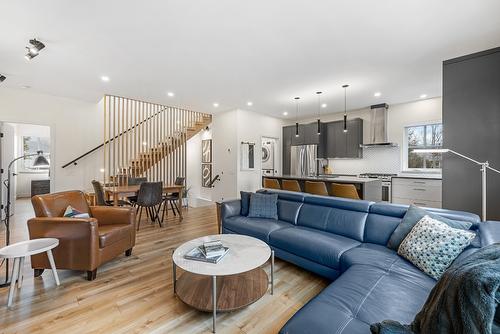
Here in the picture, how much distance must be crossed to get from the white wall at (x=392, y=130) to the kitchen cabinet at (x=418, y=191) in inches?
23.0

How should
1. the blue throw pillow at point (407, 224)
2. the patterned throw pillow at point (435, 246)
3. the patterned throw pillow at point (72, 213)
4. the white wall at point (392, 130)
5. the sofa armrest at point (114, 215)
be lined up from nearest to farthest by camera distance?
the patterned throw pillow at point (435, 246), the blue throw pillow at point (407, 224), the patterned throw pillow at point (72, 213), the sofa armrest at point (114, 215), the white wall at point (392, 130)

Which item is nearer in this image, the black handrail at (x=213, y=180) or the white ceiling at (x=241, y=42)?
the white ceiling at (x=241, y=42)

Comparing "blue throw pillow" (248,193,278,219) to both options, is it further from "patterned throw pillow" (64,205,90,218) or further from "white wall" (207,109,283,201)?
"white wall" (207,109,283,201)

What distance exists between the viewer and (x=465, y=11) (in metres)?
2.24

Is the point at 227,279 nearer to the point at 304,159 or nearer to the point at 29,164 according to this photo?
the point at 304,159

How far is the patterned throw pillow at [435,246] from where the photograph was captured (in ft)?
5.56

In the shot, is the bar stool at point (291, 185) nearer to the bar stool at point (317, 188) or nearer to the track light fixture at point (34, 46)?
the bar stool at point (317, 188)

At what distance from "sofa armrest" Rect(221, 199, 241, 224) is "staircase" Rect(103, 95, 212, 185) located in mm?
3425

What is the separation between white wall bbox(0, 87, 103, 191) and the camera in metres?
4.84

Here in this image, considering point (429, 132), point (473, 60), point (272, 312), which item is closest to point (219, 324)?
point (272, 312)

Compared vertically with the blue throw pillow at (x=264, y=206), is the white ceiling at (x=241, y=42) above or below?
above

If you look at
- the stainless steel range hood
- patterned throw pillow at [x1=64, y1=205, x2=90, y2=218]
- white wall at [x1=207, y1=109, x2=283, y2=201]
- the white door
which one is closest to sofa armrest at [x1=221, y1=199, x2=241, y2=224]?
patterned throw pillow at [x1=64, y1=205, x2=90, y2=218]

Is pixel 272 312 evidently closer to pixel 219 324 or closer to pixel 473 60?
pixel 219 324

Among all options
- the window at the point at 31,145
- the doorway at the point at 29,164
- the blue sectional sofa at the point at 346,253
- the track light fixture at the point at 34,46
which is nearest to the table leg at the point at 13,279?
the blue sectional sofa at the point at 346,253
